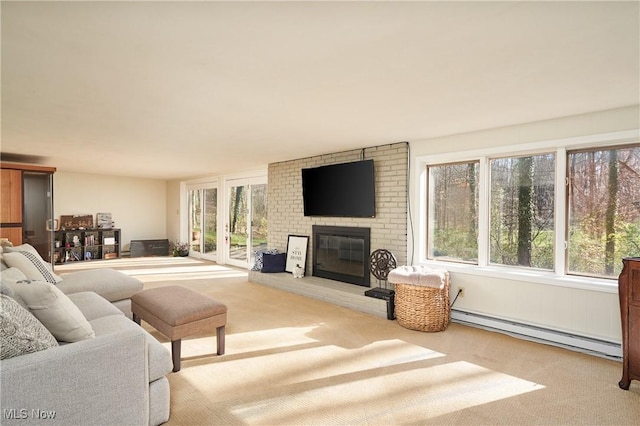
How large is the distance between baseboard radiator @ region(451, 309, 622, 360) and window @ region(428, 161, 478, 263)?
2.21 feet

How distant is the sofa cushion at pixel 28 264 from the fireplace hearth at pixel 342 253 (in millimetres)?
3409

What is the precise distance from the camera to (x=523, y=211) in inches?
145

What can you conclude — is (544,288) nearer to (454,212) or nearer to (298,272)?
(454,212)

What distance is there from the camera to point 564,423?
205cm

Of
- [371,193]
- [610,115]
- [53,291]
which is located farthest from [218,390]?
[610,115]

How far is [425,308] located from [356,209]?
5.83 ft

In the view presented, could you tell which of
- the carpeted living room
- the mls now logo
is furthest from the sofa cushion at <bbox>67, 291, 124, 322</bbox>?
the mls now logo

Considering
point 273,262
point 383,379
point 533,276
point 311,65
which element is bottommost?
point 383,379

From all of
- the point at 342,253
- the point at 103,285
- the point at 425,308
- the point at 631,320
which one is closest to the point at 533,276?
the point at 631,320

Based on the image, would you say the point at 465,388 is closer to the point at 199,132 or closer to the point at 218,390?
the point at 218,390

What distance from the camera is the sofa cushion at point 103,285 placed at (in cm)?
345

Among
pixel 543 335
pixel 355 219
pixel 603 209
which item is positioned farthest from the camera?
pixel 355 219

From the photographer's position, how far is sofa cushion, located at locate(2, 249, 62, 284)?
3111 millimetres

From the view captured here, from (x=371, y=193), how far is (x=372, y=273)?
3.57 ft
